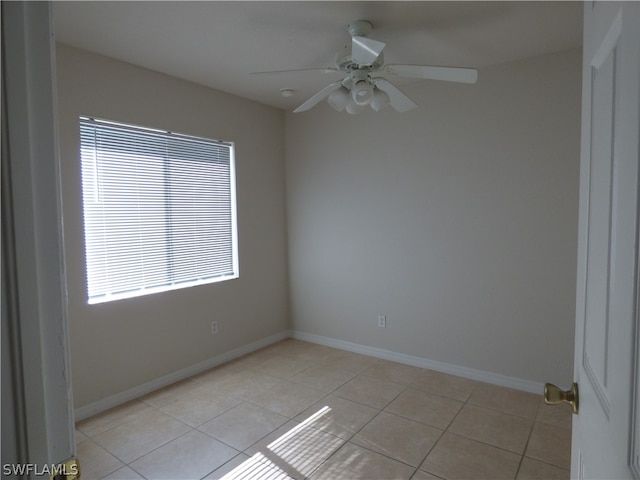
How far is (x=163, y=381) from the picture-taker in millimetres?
3191

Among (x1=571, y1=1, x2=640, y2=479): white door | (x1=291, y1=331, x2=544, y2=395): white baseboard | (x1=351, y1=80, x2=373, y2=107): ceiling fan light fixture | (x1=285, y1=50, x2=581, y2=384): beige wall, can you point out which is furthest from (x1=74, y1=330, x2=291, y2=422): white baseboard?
(x1=571, y1=1, x2=640, y2=479): white door

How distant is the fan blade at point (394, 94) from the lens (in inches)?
89.6

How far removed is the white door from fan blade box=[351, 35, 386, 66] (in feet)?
3.60

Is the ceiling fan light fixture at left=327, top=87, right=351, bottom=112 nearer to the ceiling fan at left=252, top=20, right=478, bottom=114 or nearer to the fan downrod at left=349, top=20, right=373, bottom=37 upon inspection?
the ceiling fan at left=252, top=20, right=478, bottom=114

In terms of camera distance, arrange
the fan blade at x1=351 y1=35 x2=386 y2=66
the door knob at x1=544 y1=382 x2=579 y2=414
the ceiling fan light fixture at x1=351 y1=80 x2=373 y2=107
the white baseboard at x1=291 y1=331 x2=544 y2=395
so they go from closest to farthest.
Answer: the door knob at x1=544 y1=382 x2=579 y2=414 → the fan blade at x1=351 y1=35 x2=386 y2=66 → the ceiling fan light fixture at x1=351 y1=80 x2=373 y2=107 → the white baseboard at x1=291 y1=331 x2=544 y2=395

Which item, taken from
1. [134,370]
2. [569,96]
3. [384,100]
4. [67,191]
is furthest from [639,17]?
[134,370]

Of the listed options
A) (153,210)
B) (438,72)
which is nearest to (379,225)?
(438,72)

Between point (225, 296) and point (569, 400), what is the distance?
320cm

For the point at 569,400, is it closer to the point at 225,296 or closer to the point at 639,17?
the point at 639,17

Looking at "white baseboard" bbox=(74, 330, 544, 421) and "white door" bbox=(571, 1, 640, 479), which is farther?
"white baseboard" bbox=(74, 330, 544, 421)

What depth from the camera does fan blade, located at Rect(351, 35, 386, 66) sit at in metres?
1.87

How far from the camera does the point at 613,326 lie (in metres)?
0.66

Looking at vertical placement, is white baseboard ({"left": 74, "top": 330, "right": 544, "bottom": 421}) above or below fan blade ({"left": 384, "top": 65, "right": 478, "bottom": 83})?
below

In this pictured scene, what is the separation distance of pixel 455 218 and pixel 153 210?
8.42 ft
